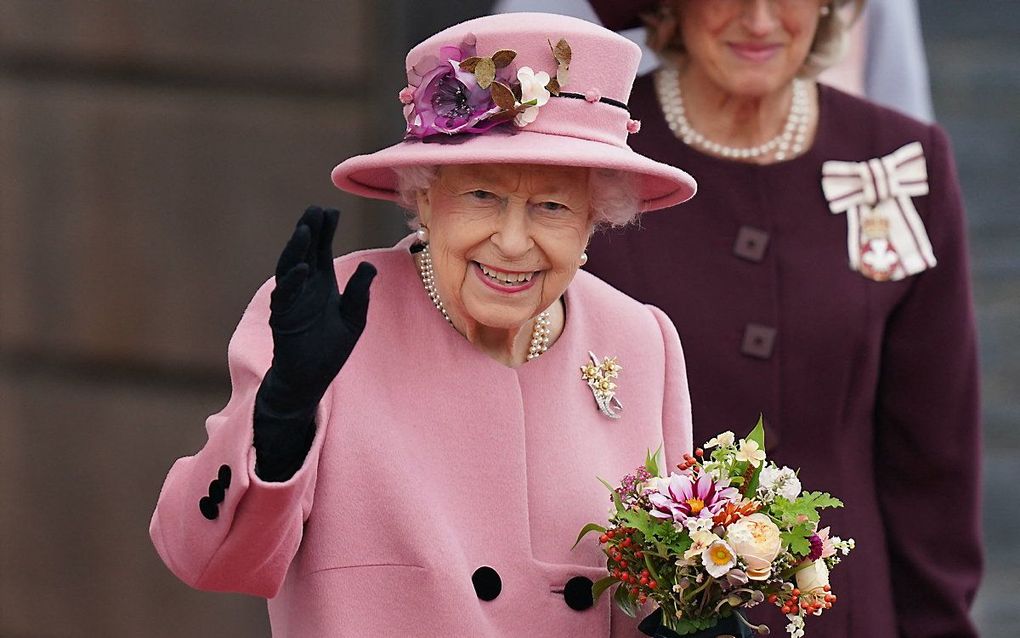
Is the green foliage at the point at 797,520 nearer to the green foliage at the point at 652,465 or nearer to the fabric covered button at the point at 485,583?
the green foliage at the point at 652,465

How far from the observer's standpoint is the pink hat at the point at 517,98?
2723 millimetres

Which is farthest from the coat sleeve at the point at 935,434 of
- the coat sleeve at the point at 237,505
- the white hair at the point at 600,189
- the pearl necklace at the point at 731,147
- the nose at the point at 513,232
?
the coat sleeve at the point at 237,505

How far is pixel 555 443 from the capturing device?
9.67 ft

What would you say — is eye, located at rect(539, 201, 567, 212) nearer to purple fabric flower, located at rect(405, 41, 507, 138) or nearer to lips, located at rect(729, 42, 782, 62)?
purple fabric flower, located at rect(405, 41, 507, 138)

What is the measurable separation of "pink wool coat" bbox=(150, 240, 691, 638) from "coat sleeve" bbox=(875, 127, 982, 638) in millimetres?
1081

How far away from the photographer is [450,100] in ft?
9.05

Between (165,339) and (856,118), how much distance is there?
6.89 feet

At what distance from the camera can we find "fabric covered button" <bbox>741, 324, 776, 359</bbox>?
3.80 metres

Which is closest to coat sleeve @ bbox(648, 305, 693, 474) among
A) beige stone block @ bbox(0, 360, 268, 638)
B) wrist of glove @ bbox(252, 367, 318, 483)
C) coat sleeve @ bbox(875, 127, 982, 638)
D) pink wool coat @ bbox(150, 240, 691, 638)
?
pink wool coat @ bbox(150, 240, 691, 638)

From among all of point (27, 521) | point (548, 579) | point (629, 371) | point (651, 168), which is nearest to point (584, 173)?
point (651, 168)

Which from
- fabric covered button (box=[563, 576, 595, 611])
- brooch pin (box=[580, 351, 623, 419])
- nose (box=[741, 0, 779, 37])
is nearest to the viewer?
fabric covered button (box=[563, 576, 595, 611])

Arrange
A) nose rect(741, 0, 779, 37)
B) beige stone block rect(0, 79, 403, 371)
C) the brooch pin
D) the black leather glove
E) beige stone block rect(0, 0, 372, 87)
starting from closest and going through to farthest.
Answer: the black leather glove < the brooch pin < nose rect(741, 0, 779, 37) < beige stone block rect(0, 0, 372, 87) < beige stone block rect(0, 79, 403, 371)

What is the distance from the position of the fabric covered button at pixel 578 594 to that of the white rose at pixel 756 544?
31 centimetres

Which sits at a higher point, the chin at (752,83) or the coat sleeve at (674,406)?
the chin at (752,83)
